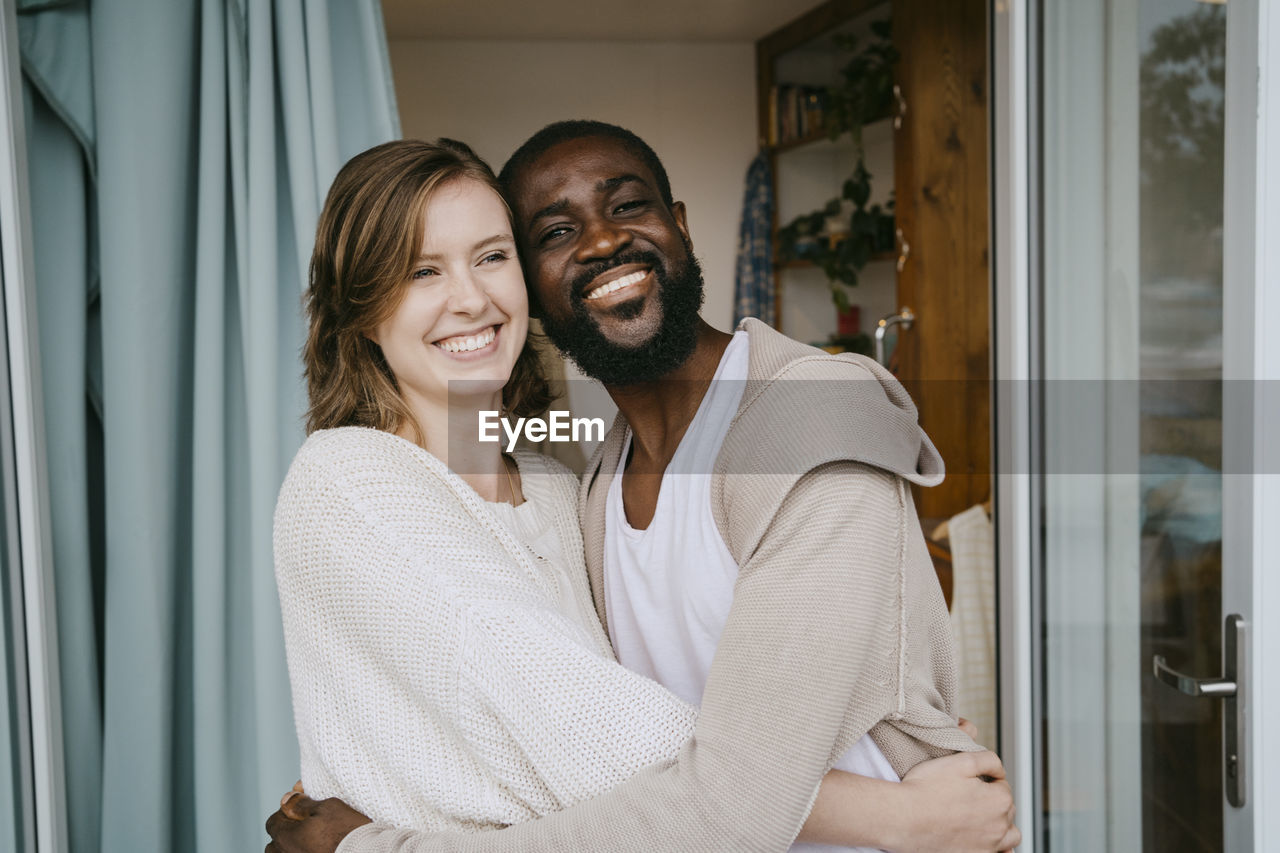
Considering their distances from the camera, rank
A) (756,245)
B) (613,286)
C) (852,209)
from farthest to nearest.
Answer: (756,245) < (852,209) < (613,286)

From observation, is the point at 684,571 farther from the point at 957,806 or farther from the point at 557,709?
the point at 957,806

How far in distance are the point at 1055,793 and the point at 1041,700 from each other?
14 cm

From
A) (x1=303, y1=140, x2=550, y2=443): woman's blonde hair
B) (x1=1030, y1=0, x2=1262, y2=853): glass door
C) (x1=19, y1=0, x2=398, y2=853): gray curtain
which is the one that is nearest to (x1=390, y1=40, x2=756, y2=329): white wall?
(x1=19, y1=0, x2=398, y2=853): gray curtain

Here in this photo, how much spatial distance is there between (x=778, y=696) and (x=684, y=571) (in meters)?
0.20

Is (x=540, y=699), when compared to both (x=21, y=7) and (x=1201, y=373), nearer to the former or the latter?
(x=1201, y=373)

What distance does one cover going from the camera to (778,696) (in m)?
0.76

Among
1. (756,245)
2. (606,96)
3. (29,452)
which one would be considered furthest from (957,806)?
(606,96)

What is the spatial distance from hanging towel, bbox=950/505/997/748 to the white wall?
5.52ft

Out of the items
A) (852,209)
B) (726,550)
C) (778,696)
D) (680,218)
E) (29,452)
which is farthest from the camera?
(852,209)

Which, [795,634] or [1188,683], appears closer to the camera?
[795,634]

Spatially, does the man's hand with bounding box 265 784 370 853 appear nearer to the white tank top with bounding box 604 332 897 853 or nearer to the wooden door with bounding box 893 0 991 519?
the white tank top with bounding box 604 332 897 853

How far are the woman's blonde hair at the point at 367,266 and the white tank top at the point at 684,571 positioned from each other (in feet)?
0.94

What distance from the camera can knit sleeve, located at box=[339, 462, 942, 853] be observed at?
0.76 meters

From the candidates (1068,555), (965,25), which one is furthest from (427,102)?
(1068,555)
